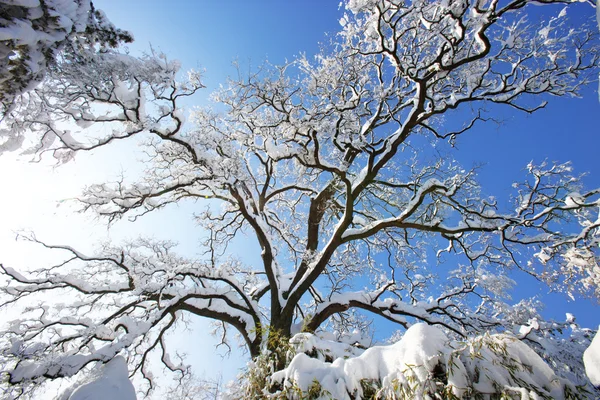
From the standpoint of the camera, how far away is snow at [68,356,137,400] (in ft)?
10.0

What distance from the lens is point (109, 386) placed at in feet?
10.6

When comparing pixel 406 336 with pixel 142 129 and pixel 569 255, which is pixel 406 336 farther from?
pixel 142 129

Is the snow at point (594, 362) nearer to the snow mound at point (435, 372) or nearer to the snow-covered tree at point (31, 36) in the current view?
the snow mound at point (435, 372)

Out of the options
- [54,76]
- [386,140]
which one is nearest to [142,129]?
[54,76]

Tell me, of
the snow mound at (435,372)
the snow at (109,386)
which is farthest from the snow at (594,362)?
the snow at (109,386)

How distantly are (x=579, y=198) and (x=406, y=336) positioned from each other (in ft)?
18.5

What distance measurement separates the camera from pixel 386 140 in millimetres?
7598

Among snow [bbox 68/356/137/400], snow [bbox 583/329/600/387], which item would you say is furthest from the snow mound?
snow [bbox 68/356/137/400]

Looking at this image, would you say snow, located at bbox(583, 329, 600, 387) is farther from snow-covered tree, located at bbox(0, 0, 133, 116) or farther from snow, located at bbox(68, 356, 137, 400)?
snow-covered tree, located at bbox(0, 0, 133, 116)

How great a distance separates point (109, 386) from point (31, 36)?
3.75m

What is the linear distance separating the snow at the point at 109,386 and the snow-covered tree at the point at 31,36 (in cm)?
316

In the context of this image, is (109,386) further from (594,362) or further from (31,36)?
(594,362)

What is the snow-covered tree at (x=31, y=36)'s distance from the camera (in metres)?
2.63

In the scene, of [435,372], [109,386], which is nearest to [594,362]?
[435,372]
